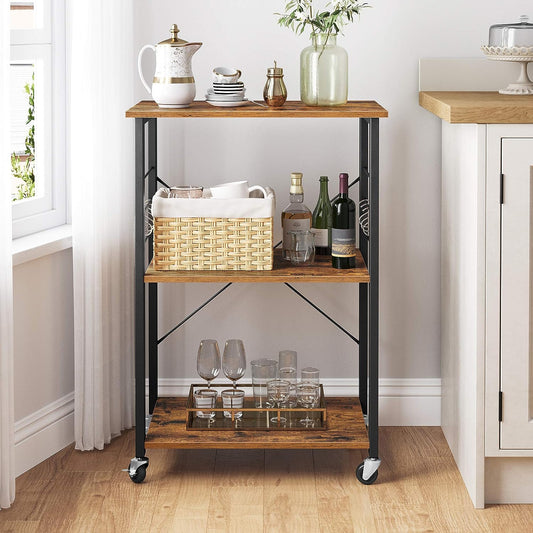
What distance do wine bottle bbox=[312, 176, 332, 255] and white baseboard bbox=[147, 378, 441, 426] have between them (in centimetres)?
58

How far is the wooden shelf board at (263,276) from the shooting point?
253 centimetres

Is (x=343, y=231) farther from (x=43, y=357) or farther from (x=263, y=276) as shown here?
(x=43, y=357)

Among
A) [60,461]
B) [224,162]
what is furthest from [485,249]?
[60,461]

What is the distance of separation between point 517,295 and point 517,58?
0.76m

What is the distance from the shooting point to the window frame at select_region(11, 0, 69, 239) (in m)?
2.82

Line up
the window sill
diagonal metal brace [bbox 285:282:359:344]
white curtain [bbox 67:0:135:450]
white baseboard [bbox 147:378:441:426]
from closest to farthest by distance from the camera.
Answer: the window sill, white curtain [bbox 67:0:135:450], diagonal metal brace [bbox 285:282:359:344], white baseboard [bbox 147:378:441:426]

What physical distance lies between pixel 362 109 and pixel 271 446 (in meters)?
Result: 1.00

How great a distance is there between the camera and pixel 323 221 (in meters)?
2.88

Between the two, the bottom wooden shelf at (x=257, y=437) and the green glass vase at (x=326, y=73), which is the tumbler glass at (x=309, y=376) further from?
the green glass vase at (x=326, y=73)

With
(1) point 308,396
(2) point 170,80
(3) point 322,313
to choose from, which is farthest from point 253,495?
(2) point 170,80

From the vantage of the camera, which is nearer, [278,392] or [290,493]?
[290,493]

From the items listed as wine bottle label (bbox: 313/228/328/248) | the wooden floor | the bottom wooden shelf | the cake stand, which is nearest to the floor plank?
the wooden floor

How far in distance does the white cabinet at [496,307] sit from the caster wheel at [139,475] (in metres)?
0.95

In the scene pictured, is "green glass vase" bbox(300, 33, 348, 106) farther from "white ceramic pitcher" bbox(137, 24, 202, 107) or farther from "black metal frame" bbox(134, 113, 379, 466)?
"white ceramic pitcher" bbox(137, 24, 202, 107)
